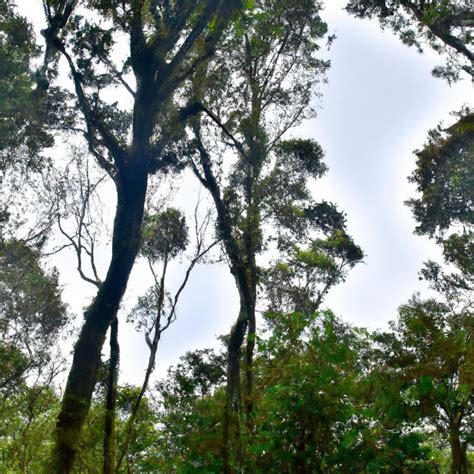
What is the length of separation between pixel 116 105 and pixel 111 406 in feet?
25.4

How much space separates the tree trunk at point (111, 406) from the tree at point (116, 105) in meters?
2.58

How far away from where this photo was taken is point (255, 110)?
16.2 m

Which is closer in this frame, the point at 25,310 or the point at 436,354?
the point at 436,354

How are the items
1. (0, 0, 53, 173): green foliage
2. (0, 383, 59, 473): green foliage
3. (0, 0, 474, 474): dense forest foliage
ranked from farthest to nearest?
A: (0, 383, 59, 473): green foliage
(0, 0, 53, 173): green foliage
(0, 0, 474, 474): dense forest foliage

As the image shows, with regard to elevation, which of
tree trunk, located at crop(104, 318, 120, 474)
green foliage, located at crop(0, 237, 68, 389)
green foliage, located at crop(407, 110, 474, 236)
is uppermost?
green foliage, located at crop(407, 110, 474, 236)

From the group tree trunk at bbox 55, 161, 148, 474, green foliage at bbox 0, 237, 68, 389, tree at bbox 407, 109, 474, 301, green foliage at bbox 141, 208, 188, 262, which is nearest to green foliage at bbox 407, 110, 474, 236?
tree at bbox 407, 109, 474, 301

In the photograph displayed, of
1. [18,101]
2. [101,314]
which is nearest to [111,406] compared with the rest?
[101,314]

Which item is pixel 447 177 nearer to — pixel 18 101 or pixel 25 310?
pixel 18 101

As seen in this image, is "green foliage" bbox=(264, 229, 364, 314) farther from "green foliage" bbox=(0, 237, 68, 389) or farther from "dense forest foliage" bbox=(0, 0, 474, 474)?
"green foliage" bbox=(0, 237, 68, 389)

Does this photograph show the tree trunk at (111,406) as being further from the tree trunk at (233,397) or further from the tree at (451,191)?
the tree at (451,191)

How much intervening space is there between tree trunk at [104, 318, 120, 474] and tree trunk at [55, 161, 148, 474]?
8.31 feet

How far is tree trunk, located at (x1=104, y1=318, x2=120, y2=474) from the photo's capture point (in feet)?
32.5

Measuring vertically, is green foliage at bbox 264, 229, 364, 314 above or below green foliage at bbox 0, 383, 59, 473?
above

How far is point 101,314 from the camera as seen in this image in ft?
28.1
